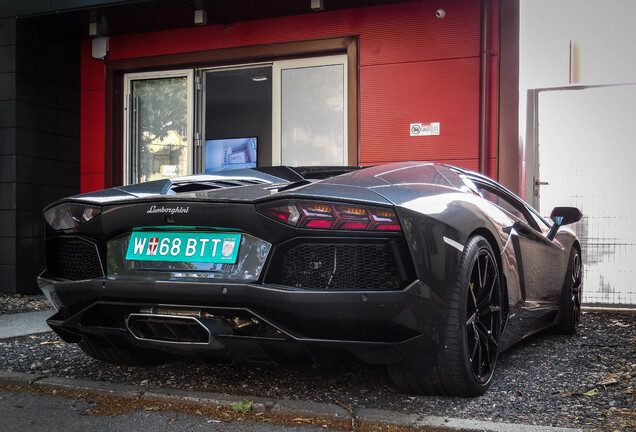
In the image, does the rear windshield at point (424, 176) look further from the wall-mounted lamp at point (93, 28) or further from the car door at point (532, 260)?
the wall-mounted lamp at point (93, 28)

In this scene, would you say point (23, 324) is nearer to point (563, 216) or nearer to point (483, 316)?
point (483, 316)

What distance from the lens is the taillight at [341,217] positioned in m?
2.71

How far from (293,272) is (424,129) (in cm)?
498

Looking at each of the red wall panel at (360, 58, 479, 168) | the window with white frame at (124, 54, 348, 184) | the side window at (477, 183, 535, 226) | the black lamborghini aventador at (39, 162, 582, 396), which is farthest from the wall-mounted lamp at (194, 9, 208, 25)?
the black lamborghini aventador at (39, 162, 582, 396)

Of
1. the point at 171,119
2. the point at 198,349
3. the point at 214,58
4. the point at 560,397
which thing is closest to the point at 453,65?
the point at 214,58

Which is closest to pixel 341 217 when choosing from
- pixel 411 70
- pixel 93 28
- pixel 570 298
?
pixel 570 298

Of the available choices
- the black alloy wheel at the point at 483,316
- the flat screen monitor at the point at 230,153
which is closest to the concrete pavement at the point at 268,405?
the black alloy wheel at the point at 483,316

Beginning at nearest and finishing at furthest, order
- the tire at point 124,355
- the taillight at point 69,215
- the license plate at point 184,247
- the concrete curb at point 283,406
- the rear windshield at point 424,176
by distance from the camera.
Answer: the concrete curb at point 283,406, the license plate at point 184,247, the rear windshield at point 424,176, the taillight at point 69,215, the tire at point 124,355

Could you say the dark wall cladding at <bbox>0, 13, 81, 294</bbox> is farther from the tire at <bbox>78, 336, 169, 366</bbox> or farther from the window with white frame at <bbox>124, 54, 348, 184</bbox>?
the tire at <bbox>78, 336, 169, 366</bbox>

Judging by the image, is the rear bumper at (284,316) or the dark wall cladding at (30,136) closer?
the rear bumper at (284,316)

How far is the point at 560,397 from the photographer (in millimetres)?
3277

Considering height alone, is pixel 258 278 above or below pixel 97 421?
above

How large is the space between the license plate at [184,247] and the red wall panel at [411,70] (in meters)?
4.84

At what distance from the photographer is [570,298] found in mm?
5113
